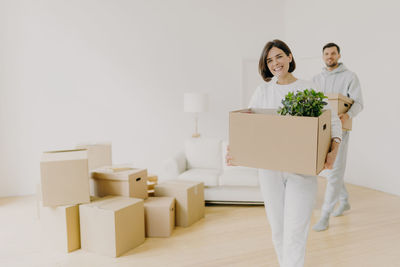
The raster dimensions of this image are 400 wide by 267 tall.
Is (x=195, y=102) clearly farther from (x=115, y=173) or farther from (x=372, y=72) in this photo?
(x=372, y=72)

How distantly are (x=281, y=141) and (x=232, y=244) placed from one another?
147cm

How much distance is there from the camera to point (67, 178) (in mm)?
2576

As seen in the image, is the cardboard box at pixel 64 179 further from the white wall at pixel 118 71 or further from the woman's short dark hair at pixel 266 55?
the white wall at pixel 118 71

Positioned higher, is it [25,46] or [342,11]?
[342,11]

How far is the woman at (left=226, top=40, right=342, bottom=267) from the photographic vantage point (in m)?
1.78

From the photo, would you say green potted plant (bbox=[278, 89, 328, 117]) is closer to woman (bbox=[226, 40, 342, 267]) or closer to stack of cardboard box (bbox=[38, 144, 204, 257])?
woman (bbox=[226, 40, 342, 267])

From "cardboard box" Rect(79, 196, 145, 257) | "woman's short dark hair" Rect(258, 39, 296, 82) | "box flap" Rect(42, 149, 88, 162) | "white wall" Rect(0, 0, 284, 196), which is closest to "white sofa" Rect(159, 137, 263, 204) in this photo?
"white wall" Rect(0, 0, 284, 196)

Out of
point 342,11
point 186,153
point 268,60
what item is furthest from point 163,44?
point 268,60

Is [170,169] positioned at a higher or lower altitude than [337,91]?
lower

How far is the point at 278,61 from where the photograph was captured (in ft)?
6.01

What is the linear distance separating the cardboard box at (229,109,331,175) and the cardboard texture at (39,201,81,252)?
60.6 inches

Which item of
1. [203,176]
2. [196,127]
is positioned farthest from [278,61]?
[196,127]

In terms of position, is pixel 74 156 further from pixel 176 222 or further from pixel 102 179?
pixel 176 222

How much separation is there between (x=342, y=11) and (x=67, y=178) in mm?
4271
